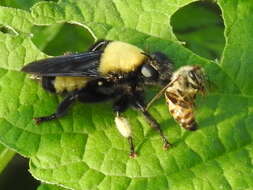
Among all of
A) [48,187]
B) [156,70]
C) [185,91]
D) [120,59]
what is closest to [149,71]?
[156,70]

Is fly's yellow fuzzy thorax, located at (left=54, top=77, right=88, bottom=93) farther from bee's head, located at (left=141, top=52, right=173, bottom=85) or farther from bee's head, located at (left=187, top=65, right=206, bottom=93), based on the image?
bee's head, located at (left=187, top=65, right=206, bottom=93)


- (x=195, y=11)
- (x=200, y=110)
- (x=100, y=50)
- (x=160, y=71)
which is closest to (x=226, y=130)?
(x=200, y=110)

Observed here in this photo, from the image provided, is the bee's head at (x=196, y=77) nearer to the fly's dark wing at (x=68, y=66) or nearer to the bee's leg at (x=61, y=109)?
the fly's dark wing at (x=68, y=66)

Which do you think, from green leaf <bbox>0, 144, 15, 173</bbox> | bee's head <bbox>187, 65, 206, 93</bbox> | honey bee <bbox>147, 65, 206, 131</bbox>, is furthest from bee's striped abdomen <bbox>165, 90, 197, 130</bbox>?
green leaf <bbox>0, 144, 15, 173</bbox>

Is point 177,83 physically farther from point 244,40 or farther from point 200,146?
point 244,40

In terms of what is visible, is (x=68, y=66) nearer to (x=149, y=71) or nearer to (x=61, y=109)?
(x=61, y=109)
